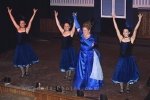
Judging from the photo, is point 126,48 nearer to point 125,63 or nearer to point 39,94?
point 125,63

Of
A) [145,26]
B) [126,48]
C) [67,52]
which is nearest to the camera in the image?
[126,48]

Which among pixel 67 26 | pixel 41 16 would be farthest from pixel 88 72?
pixel 41 16

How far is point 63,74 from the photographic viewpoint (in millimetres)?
9117

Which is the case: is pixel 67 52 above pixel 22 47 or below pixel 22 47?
below

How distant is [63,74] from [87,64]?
4.98ft

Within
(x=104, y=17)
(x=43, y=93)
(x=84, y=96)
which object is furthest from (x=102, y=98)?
(x=104, y=17)

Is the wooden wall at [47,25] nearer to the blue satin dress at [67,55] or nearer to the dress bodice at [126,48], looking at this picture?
the blue satin dress at [67,55]

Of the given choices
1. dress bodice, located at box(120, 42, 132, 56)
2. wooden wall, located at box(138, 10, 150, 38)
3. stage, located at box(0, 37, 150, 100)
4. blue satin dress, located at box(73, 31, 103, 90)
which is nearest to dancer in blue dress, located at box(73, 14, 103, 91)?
blue satin dress, located at box(73, 31, 103, 90)

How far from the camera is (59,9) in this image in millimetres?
13133

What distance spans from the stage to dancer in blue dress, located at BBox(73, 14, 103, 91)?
0.64 feet

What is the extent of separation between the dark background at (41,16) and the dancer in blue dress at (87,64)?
384 centimetres

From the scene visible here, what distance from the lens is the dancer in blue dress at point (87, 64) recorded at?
7.58 metres

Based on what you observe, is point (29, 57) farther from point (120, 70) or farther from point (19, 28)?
point (120, 70)

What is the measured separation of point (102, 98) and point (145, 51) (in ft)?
15.2
